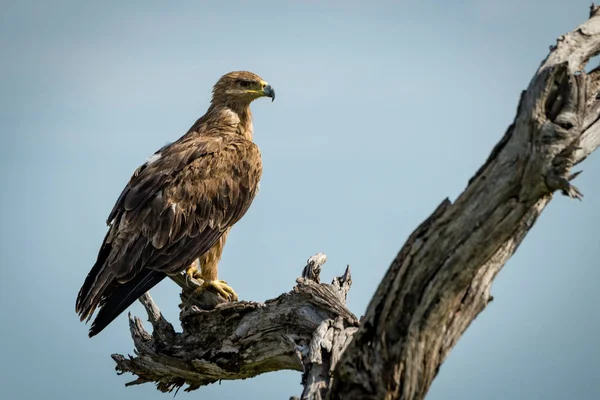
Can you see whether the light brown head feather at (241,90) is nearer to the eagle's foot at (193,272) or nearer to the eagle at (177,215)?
the eagle at (177,215)

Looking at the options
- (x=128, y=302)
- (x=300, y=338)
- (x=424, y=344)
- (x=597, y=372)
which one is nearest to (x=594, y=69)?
(x=424, y=344)

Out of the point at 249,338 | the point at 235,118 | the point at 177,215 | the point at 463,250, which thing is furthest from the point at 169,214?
the point at 463,250

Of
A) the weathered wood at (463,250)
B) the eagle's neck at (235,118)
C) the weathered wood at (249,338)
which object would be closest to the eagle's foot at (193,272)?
the weathered wood at (249,338)

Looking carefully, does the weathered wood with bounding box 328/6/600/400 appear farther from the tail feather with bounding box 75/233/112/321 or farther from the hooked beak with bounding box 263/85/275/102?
the hooked beak with bounding box 263/85/275/102

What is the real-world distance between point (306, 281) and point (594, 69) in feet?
8.40

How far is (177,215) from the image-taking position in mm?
8750

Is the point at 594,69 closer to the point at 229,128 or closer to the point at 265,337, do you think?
the point at 265,337

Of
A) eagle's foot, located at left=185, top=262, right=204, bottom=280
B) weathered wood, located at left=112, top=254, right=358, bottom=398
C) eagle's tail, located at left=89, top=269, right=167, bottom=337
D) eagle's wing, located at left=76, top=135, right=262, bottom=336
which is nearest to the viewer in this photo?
weathered wood, located at left=112, top=254, right=358, bottom=398

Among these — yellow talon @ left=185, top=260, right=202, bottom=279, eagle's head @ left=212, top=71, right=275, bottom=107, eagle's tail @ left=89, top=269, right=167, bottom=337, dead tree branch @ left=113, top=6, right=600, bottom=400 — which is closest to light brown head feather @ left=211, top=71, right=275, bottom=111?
eagle's head @ left=212, top=71, right=275, bottom=107

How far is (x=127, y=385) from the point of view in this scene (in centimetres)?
738

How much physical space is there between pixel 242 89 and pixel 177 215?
203cm

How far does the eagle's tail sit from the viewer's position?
7652 millimetres

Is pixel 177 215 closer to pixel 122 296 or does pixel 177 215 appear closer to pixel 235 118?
pixel 122 296

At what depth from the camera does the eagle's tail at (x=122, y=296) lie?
A: 765 centimetres
